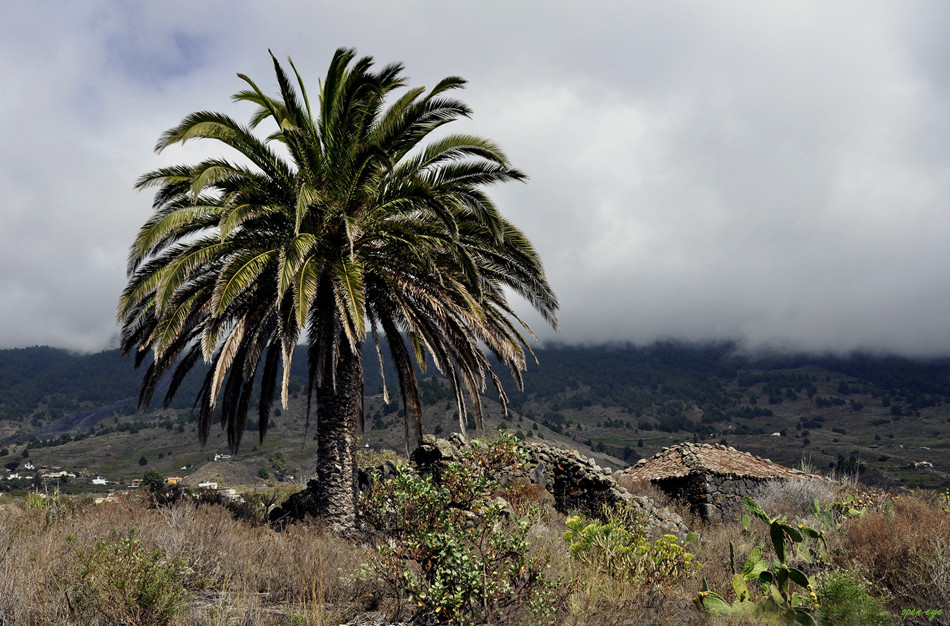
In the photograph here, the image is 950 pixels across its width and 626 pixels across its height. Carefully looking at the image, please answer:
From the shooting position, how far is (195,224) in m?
12.0

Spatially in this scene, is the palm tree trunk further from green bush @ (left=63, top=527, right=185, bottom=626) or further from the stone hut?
the stone hut

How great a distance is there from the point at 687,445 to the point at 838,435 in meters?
209

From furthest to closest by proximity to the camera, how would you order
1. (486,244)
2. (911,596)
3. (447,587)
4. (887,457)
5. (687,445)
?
(887,457) → (687,445) → (486,244) → (911,596) → (447,587)

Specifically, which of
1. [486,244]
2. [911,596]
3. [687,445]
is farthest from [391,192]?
[687,445]

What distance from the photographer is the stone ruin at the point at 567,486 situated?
14.4 m

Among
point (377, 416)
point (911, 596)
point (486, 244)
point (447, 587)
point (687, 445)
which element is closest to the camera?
point (447, 587)

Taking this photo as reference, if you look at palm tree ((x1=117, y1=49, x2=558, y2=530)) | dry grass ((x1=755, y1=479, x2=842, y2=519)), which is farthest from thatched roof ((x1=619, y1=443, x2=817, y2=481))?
palm tree ((x1=117, y1=49, x2=558, y2=530))

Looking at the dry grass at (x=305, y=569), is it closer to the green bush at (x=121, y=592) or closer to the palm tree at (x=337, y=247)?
the green bush at (x=121, y=592)

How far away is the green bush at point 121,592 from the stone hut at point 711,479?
765 inches

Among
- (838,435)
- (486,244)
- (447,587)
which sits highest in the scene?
(486,244)

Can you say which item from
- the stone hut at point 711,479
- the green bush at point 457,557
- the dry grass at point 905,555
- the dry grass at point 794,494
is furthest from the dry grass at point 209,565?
the stone hut at point 711,479

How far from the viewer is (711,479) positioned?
2264 centimetres

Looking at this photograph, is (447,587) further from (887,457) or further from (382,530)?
(887,457)

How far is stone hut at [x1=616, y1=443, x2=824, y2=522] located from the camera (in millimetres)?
22000
